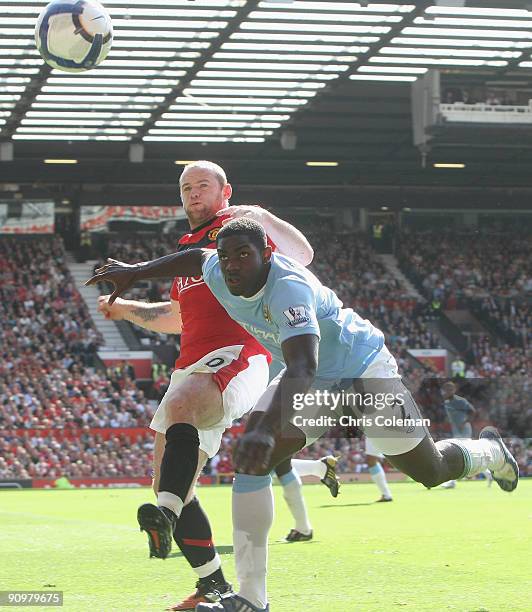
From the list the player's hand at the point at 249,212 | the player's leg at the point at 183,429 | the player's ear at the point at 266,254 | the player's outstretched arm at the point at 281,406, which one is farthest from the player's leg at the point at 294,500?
the player's outstretched arm at the point at 281,406

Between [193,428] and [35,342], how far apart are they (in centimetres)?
2868

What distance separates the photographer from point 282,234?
5.58m

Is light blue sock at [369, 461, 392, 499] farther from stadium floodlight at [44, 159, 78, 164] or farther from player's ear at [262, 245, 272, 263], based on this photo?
stadium floodlight at [44, 159, 78, 164]

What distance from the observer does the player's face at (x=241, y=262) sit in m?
4.36

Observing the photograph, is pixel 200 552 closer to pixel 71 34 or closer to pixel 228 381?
pixel 228 381

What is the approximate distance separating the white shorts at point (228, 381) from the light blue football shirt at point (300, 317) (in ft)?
1.89

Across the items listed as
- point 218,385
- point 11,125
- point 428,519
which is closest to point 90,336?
point 11,125

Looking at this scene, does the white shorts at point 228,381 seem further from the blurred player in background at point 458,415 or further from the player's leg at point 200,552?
the blurred player in background at point 458,415

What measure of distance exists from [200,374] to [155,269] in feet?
1.98

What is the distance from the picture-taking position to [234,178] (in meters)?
39.6

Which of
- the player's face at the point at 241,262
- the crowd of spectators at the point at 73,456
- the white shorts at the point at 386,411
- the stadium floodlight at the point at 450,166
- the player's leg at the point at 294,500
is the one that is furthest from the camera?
the stadium floodlight at the point at 450,166

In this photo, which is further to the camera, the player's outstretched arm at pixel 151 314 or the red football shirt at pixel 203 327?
the player's outstretched arm at pixel 151 314

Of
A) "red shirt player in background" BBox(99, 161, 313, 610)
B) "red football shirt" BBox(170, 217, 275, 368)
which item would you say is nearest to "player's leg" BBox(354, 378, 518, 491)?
"red shirt player in background" BBox(99, 161, 313, 610)

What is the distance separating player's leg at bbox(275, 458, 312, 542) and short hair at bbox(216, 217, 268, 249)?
4721 mm
